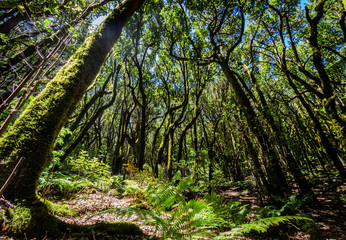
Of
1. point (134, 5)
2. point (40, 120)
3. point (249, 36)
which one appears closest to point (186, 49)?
point (249, 36)

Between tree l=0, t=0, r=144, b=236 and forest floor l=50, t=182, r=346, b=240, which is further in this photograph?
forest floor l=50, t=182, r=346, b=240

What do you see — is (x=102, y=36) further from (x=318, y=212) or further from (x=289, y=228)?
(x=318, y=212)

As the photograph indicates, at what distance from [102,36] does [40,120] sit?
2.62 m

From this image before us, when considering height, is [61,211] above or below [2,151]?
below

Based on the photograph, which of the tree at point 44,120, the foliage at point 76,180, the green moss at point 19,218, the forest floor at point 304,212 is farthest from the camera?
the foliage at point 76,180

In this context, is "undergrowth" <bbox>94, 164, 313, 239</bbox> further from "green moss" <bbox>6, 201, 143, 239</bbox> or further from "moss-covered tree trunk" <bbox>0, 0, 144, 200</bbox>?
"moss-covered tree trunk" <bbox>0, 0, 144, 200</bbox>

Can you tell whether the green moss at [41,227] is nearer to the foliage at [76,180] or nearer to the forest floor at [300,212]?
the forest floor at [300,212]

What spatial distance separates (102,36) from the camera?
3.92 meters

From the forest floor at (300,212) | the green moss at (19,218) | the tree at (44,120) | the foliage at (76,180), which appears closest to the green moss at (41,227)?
the green moss at (19,218)

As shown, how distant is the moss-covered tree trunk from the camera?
2400 mm

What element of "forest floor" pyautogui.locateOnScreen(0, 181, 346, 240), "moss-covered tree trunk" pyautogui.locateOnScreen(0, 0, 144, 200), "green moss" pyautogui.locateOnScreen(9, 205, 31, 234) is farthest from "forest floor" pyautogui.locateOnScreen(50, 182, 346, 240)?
"moss-covered tree trunk" pyautogui.locateOnScreen(0, 0, 144, 200)

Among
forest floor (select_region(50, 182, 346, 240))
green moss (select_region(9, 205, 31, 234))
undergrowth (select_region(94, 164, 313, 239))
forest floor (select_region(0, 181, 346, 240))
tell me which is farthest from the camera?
forest floor (select_region(50, 182, 346, 240))

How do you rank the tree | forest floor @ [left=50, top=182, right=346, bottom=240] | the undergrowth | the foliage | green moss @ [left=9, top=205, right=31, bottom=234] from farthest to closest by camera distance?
the foliage, forest floor @ [left=50, top=182, right=346, bottom=240], the tree, the undergrowth, green moss @ [left=9, top=205, right=31, bottom=234]

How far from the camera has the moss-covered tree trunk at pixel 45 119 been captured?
2.40 meters
